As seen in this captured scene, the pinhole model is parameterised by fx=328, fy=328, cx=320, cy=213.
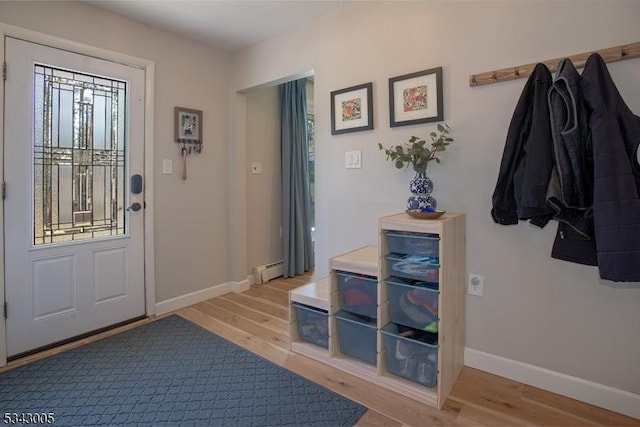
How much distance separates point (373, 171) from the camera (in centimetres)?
224

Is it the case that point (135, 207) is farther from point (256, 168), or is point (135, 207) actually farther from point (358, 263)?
point (358, 263)

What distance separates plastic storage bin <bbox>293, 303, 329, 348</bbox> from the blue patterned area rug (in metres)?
0.28

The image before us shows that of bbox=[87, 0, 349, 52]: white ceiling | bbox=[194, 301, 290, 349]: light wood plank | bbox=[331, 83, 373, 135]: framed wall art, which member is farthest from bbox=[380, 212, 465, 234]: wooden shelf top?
bbox=[87, 0, 349, 52]: white ceiling

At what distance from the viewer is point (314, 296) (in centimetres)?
202

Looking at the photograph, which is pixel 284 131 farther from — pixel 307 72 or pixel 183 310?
pixel 183 310

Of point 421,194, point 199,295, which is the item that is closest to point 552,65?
point 421,194

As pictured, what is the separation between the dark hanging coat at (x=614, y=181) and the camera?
1.25 meters

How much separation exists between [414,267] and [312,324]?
802 mm

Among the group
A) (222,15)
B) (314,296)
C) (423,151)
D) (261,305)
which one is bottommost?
(261,305)

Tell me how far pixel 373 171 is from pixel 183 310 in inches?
78.9

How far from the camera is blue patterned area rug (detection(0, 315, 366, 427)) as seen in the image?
1524mm

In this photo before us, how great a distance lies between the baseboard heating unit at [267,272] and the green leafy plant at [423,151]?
2104 mm

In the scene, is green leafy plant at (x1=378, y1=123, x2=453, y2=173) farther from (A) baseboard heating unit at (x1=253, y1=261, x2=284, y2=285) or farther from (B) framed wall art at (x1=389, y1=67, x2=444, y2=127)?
(A) baseboard heating unit at (x1=253, y1=261, x2=284, y2=285)

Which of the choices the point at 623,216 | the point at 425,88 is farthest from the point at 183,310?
the point at 623,216
